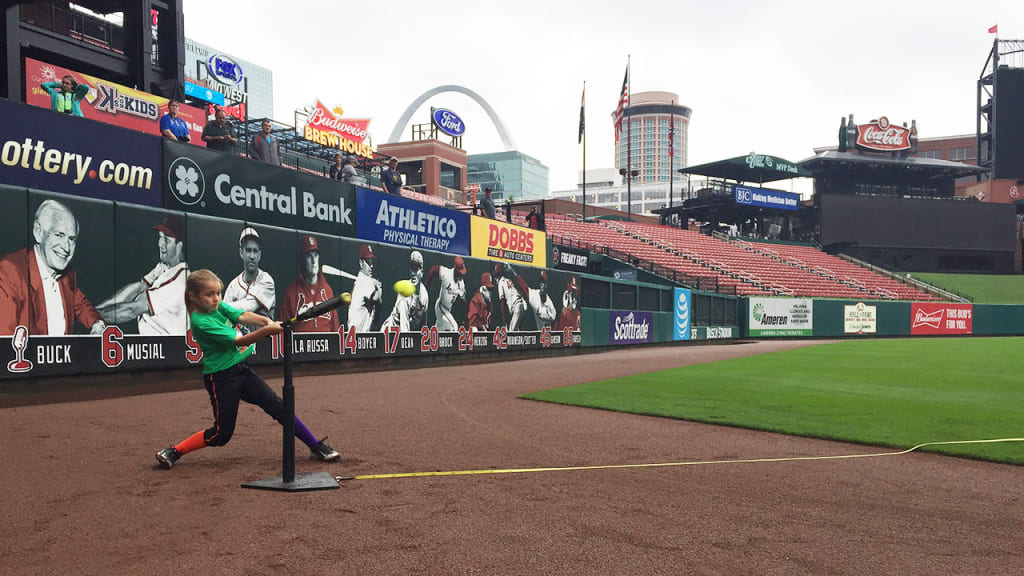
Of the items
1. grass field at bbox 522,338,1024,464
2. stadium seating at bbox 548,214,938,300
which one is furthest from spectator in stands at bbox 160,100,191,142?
stadium seating at bbox 548,214,938,300

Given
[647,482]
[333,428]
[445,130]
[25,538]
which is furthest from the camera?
[445,130]

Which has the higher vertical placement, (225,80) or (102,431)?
(225,80)

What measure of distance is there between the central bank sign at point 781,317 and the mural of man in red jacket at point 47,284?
36.8 m

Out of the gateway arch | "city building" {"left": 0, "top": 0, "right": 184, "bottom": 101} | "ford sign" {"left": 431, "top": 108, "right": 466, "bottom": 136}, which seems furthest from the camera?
the gateway arch

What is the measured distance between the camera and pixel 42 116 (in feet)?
36.3

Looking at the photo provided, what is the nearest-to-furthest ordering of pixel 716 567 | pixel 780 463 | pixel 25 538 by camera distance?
pixel 716 567 → pixel 25 538 → pixel 780 463

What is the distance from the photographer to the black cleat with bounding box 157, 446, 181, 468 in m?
5.78

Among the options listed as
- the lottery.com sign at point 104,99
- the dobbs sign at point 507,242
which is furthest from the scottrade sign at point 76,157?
the dobbs sign at point 507,242

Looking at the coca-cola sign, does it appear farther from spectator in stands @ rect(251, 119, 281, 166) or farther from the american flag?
spectator in stands @ rect(251, 119, 281, 166)

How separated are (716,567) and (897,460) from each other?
13.5ft

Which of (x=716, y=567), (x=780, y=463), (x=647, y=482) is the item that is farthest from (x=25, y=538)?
(x=780, y=463)

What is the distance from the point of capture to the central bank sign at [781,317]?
137ft

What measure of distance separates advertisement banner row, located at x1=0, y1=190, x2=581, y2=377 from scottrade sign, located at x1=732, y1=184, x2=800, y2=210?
144ft

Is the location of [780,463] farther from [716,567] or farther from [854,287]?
[854,287]
